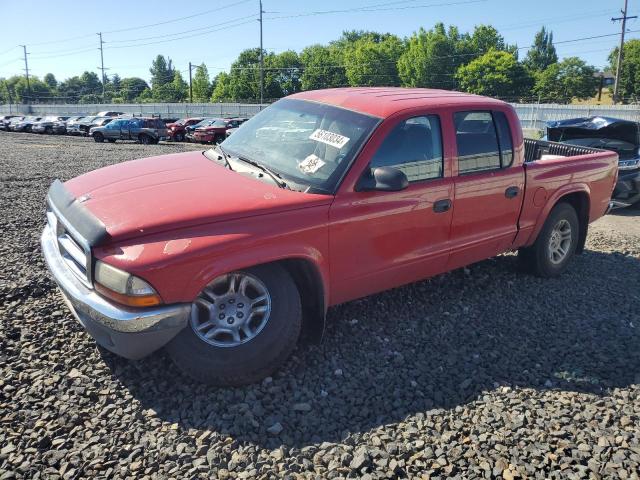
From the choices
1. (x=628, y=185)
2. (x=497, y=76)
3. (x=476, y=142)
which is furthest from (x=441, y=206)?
(x=497, y=76)

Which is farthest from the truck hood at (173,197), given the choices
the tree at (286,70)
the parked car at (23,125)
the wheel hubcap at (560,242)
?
the tree at (286,70)

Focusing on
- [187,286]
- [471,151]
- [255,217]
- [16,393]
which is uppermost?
[471,151]

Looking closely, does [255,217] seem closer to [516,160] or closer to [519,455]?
[519,455]

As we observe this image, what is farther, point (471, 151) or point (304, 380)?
point (471, 151)

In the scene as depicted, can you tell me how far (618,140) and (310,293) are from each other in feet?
28.0

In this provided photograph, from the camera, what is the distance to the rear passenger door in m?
4.04

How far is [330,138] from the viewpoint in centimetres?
361

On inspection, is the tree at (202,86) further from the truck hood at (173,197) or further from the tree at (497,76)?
the truck hood at (173,197)

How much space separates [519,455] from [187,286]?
202 centimetres

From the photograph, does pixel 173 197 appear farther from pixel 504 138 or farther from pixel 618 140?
pixel 618 140

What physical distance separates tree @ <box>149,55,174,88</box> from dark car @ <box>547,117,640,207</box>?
5904 inches

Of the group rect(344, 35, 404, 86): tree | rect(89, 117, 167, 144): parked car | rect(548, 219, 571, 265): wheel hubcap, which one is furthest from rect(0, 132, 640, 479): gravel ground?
rect(344, 35, 404, 86): tree

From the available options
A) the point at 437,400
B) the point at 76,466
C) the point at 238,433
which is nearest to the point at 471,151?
the point at 437,400

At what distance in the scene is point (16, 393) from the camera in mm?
2898
